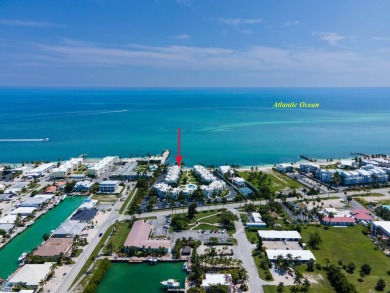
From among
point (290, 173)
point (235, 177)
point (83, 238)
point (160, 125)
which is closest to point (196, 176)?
point (235, 177)

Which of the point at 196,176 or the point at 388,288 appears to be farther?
the point at 196,176

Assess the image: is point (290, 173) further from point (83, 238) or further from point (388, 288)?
point (83, 238)

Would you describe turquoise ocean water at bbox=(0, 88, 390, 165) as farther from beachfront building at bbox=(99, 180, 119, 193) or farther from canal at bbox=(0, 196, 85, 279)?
canal at bbox=(0, 196, 85, 279)

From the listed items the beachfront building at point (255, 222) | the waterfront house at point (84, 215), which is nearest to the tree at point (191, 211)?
the beachfront building at point (255, 222)

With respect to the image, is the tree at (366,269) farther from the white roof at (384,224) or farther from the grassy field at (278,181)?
the grassy field at (278,181)

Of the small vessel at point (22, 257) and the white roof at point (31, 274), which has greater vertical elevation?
the white roof at point (31, 274)
